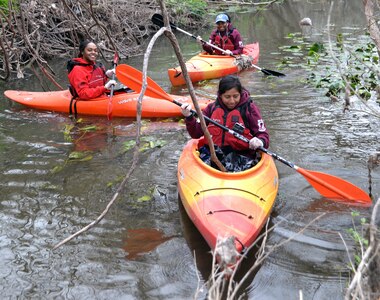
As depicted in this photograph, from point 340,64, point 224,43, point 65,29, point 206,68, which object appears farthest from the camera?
point 65,29

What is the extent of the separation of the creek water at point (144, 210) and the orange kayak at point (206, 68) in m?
1.33

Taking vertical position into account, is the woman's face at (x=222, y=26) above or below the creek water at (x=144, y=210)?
above

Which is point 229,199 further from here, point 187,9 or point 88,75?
point 187,9

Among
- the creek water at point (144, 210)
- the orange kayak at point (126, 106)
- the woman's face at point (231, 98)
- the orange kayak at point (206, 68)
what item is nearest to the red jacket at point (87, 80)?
the orange kayak at point (126, 106)

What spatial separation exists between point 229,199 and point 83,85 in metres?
3.96

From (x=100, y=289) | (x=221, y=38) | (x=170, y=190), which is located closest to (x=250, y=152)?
(x=170, y=190)

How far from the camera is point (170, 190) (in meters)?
4.59

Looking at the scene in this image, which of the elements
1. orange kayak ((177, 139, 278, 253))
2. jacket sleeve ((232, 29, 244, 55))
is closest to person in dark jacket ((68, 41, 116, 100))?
orange kayak ((177, 139, 278, 253))

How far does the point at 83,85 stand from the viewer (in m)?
6.73

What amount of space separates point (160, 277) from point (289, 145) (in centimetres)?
288

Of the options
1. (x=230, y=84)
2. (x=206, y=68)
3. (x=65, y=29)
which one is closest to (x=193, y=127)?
(x=230, y=84)

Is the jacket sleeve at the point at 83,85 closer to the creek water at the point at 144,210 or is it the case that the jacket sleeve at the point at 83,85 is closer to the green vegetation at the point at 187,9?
the creek water at the point at 144,210

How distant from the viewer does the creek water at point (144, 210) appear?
10.6 feet

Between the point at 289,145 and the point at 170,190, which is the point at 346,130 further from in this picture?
the point at 170,190
